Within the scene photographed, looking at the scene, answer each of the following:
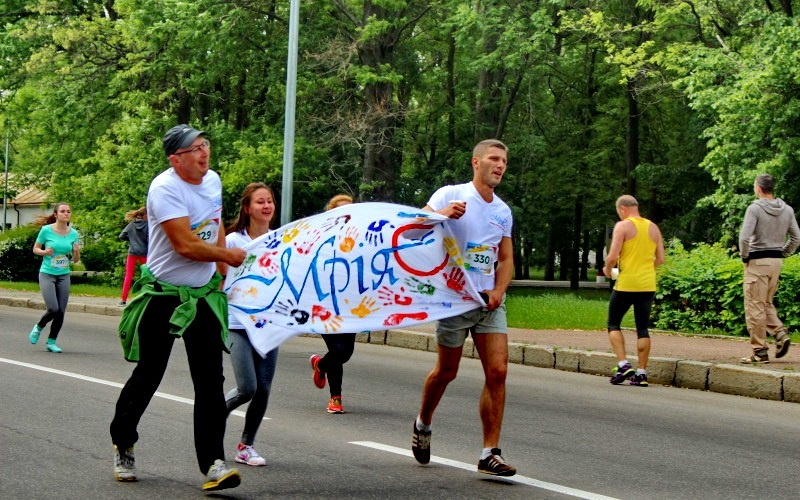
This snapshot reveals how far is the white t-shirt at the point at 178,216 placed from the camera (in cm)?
609

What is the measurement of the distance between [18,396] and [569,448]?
4739mm

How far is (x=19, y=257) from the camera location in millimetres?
34969

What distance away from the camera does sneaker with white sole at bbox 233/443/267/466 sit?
7.02 metres

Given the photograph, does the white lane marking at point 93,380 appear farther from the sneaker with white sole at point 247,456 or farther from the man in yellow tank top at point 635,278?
the man in yellow tank top at point 635,278

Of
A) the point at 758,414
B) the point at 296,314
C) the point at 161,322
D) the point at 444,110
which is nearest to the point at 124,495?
the point at 161,322

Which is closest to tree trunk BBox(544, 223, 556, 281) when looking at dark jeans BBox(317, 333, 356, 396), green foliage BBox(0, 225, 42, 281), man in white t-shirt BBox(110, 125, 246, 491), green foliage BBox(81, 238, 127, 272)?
green foliage BBox(81, 238, 127, 272)

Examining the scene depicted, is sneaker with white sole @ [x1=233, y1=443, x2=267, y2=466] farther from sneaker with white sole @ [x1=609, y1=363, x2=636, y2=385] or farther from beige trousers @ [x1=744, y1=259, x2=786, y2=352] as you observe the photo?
beige trousers @ [x1=744, y1=259, x2=786, y2=352]

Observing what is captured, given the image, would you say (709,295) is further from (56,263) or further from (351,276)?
(351,276)

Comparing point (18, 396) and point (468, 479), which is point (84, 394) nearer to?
point (18, 396)

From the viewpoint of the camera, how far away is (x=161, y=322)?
20.3ft

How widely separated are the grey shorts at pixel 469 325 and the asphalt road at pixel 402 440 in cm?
80

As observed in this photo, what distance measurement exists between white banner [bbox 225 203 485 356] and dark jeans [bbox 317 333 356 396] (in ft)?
8.56

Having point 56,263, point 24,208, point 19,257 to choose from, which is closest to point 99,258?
point 19,257

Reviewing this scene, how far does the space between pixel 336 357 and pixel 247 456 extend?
2.52 meters
